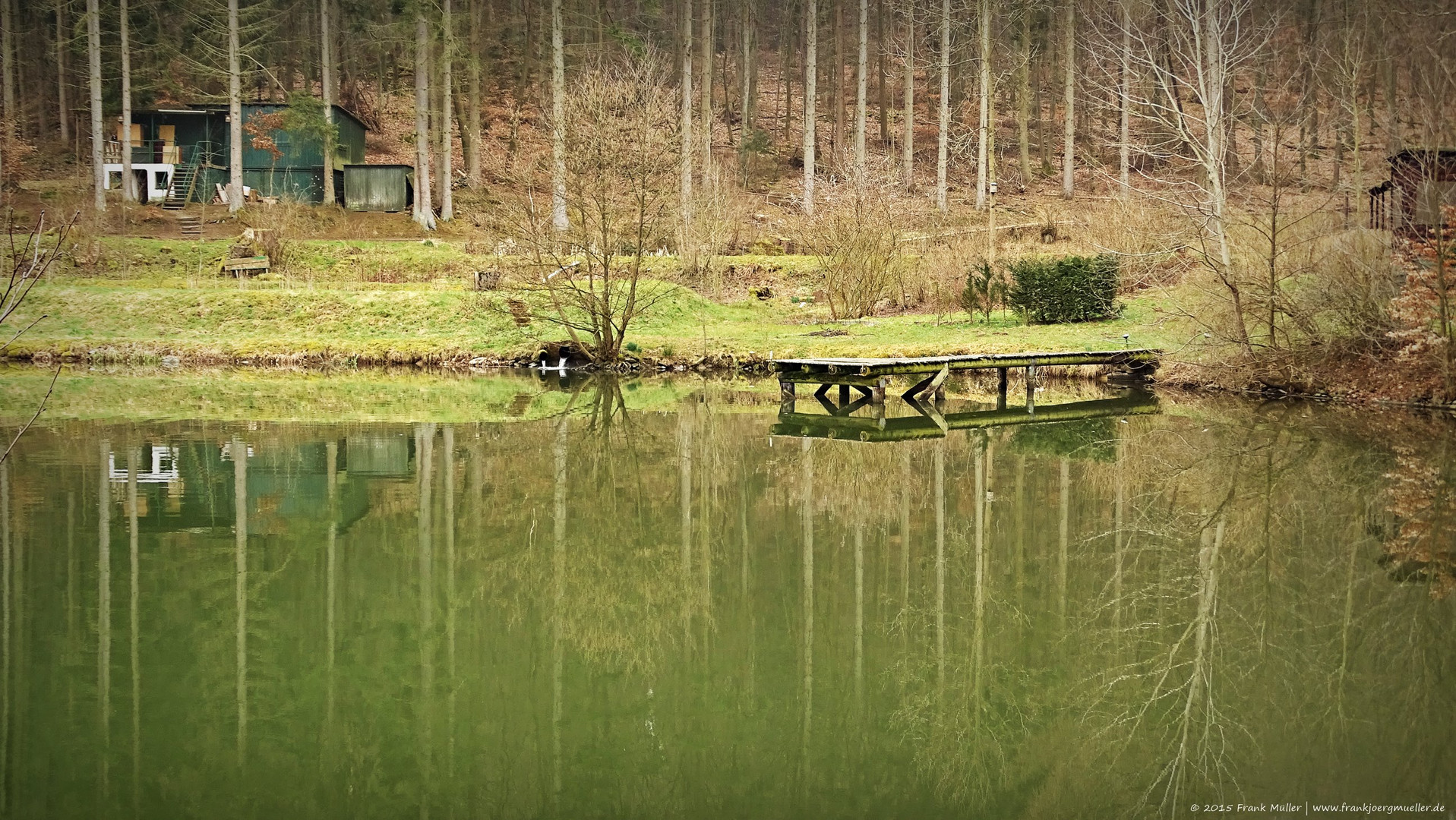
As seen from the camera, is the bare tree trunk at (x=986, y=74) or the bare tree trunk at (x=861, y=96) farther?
the bare tree trunk at (x=861, y=96)

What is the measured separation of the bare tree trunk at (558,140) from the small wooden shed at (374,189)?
6.42m

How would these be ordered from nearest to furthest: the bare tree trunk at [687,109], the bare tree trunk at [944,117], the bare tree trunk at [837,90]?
the bare tree trunk at [687,109], the bare tree trunk at [944,117], the bare tree trunk at [837,90]

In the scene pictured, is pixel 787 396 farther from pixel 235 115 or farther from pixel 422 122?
pixel 235 115

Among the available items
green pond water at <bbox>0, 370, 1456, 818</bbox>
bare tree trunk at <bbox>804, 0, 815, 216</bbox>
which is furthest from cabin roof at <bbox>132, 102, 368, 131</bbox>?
green pond water at <bbox>0, 370, 1456, 818</bbox>

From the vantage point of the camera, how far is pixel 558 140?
77.3 feet

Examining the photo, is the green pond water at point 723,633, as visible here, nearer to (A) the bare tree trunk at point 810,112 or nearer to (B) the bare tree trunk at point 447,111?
(B) the bare tree trunk at point 447,111

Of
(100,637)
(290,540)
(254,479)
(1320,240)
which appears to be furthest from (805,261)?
(100,637)

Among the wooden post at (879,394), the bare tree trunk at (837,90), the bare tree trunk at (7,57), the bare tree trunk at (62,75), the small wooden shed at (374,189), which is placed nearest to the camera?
the wooden post at (879,394)

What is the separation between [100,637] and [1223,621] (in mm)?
6097

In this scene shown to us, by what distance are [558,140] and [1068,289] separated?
10.7 meters

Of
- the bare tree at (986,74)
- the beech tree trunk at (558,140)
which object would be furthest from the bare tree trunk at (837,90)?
the beech tree trunk at (558,140)

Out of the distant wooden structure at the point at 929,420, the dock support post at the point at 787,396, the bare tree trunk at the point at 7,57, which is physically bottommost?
the distant wooden structure at the point at 929,420

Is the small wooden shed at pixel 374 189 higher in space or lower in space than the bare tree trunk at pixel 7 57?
lower

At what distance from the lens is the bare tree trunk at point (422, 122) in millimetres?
36719
